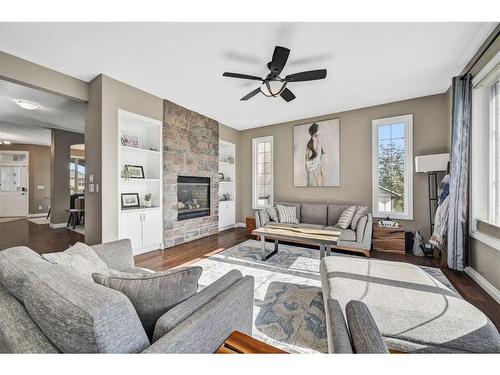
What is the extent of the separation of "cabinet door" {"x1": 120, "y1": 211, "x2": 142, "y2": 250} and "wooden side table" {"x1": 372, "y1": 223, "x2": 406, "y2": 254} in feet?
12.8

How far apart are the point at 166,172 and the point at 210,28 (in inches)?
98.8

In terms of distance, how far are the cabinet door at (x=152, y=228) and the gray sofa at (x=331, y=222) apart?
1790 mm

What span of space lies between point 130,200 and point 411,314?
3982 mm

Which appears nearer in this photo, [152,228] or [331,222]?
[152,228]

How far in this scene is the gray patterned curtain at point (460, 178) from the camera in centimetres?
267

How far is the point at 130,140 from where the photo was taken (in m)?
3.87

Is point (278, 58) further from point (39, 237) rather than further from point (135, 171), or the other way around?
point (39, 237)

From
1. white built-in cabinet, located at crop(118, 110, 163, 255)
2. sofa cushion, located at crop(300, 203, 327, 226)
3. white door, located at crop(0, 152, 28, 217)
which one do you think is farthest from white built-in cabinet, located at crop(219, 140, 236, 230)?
white door, located at crop(0, 152, 28, 217)

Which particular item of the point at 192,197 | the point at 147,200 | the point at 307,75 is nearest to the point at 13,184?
the point at 147,200

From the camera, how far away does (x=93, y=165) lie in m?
3.16

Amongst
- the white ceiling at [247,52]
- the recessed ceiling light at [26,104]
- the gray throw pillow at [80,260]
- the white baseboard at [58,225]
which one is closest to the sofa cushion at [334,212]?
the white ceiling at [247,52]

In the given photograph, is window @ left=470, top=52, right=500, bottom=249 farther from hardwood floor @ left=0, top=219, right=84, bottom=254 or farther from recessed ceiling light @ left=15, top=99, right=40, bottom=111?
recessed ceiling light @ left=15, top=99, right=40, bottom=111

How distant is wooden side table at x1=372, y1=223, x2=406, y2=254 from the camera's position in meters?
3.46
